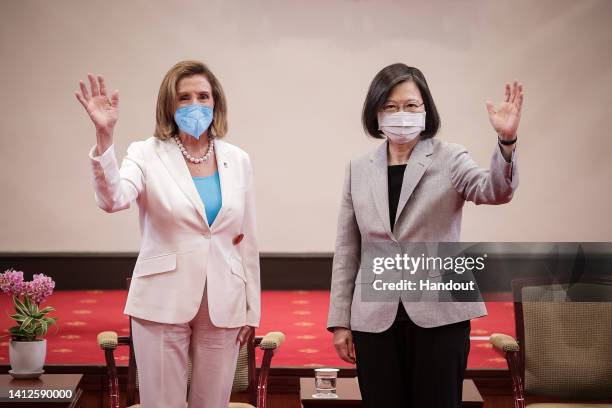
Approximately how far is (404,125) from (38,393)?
6.34 feet

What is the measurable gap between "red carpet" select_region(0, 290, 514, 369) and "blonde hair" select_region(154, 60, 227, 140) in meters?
1.79

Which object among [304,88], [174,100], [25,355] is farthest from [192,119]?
[304,88]

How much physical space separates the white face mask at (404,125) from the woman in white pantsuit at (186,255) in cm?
58

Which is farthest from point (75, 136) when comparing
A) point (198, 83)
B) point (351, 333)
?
point (351, 333)

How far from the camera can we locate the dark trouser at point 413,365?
2.17 metres

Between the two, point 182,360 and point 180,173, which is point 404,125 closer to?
point 180,173

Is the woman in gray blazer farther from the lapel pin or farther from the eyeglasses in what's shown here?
the lapel pin

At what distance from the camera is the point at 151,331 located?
2502 mm

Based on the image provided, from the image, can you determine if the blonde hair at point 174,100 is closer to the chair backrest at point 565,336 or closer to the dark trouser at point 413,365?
the dark trouser at point 413,365

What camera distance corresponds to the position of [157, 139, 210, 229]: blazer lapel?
2.55m

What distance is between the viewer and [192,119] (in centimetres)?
261

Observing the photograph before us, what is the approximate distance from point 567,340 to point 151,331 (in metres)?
1.80

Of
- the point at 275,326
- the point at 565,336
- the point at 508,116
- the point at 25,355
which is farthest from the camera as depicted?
the point at 275,326

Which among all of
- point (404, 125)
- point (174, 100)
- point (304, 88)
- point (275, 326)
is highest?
point (304, 88)
